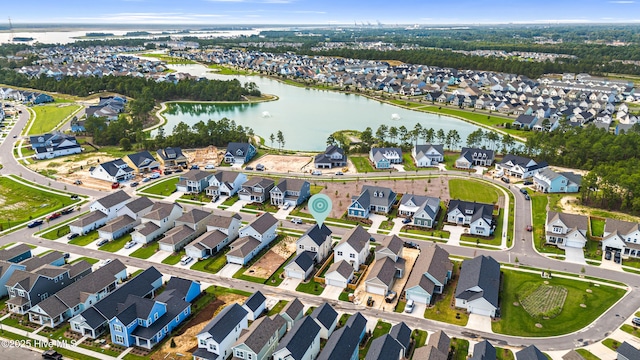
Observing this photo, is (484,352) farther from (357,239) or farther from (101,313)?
(101,313)

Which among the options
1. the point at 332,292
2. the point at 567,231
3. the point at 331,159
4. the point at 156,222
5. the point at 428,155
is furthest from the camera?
the point at 428,155

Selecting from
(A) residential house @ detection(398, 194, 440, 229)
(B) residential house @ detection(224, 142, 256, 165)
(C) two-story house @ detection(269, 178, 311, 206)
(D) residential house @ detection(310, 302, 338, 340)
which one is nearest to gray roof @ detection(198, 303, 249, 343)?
(D) residential house @ detection(310, 302, 338, 340)

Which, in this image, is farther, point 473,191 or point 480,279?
point 473,191

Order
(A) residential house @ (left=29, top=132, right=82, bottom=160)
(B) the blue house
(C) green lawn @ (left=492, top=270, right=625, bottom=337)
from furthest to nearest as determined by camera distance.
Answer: (A) residential house @ (left=29, top=132, right=82, bottom=160) < (C) green lawn @ (left=492, top=270, right=625, bottom=337) < (B) the blue house

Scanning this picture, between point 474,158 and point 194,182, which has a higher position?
point 474,158

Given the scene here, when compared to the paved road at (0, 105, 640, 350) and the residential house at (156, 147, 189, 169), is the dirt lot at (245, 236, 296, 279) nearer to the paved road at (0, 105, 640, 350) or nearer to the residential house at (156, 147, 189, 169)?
the paved road at (0, 105, 640, 350)

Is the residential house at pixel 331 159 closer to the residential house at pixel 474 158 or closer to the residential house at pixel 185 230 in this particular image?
the residential house at pixel 474 158

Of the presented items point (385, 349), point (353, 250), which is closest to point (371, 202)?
point (353, 250)
